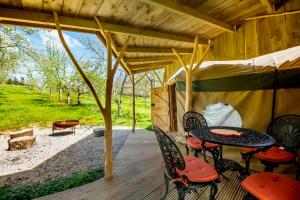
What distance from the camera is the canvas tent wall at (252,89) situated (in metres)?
2.80

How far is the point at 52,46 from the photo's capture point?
15.8 meters

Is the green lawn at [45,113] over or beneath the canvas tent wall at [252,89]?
beneath

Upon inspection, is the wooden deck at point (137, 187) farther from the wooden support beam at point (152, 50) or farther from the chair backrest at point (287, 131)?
the wooden support beam at point (152, 50)

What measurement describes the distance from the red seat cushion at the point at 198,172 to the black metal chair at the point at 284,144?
0.84 metres

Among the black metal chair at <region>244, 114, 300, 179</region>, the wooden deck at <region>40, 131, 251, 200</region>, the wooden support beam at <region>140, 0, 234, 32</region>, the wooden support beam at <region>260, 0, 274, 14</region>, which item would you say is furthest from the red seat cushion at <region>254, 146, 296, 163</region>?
the wooden support beam at <region>260, 0, 274, 14</region>

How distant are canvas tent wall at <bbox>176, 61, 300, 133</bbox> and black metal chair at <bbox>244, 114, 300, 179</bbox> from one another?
1.15 ft

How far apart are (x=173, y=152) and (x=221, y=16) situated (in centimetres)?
297

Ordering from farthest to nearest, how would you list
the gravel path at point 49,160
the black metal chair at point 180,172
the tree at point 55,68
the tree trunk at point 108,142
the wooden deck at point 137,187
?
1. the tree at point 55,68
2. the gravel path at point 49,160
3. the tree trunk at point 108,142
4. the wooden deck at point 137,187
5. the black metal chair at point 180,172

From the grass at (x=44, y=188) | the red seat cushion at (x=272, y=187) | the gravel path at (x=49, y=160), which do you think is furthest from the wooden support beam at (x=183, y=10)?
the gravel path at (x=49, y=160)

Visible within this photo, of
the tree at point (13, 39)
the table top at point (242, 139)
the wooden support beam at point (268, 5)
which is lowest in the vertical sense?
the table top at point (242, 139)

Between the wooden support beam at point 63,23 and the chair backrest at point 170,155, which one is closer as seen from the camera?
the chair backrest at point 170,155

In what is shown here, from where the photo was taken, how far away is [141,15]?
2814mm

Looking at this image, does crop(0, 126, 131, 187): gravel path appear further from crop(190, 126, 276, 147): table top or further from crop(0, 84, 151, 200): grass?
crop(190, 126, 276, 147): table top

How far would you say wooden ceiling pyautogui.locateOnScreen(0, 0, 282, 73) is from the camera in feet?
7.42
